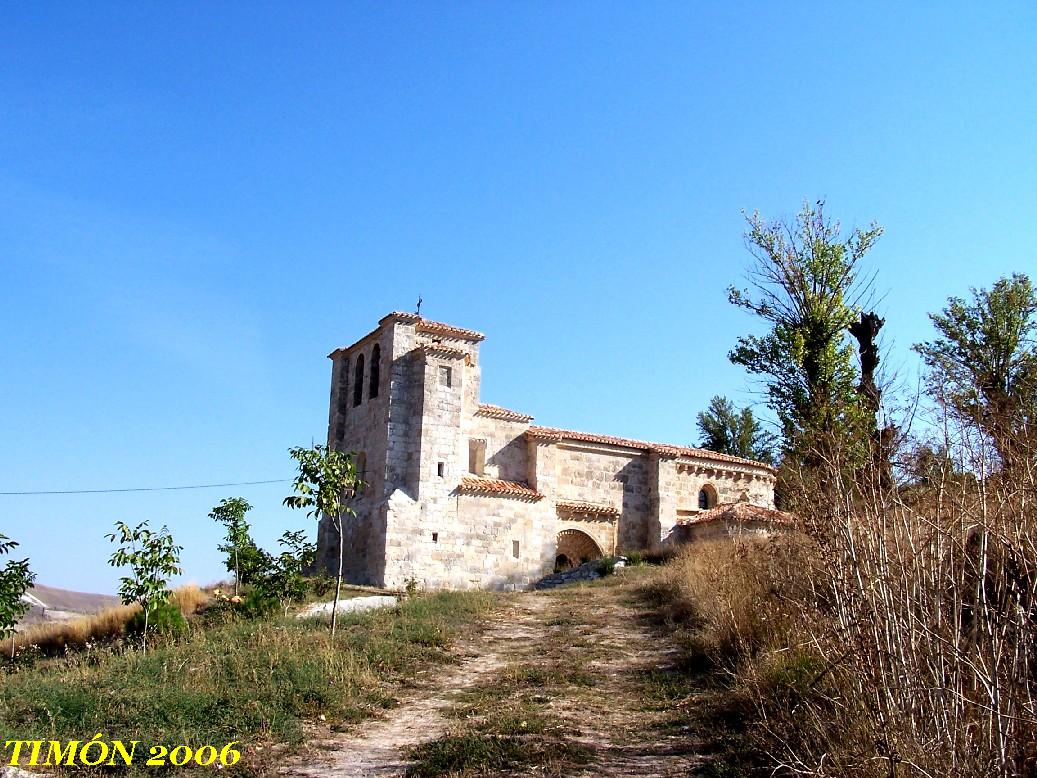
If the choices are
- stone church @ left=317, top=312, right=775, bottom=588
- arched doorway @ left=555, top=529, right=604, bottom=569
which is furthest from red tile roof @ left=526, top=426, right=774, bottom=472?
arched doorway @ left=555, top=529, right=604, bottom=569

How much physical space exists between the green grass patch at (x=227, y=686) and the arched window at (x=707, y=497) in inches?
755

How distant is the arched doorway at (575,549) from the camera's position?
2889cm

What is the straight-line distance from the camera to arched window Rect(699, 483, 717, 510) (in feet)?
103

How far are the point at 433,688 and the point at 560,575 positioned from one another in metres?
15.4

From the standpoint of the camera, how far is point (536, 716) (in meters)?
8.70

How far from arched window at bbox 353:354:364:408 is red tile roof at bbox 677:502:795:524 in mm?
12105

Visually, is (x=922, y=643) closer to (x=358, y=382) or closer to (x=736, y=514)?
(x=736, y=514)

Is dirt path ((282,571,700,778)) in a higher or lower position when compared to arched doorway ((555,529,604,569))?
lower

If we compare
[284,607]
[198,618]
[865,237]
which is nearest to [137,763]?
[284,607]

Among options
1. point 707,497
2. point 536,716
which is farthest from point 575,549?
point 536,716

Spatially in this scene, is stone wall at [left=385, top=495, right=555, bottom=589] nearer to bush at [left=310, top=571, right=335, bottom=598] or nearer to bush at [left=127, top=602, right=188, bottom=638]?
bush at [left=310, top=571, right=335, bottom=598]

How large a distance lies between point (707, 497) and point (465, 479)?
1095 cm

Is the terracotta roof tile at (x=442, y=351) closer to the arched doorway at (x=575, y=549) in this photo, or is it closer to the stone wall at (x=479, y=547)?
the stone wall at (x=479, y=547)

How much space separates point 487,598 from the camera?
18891mm
